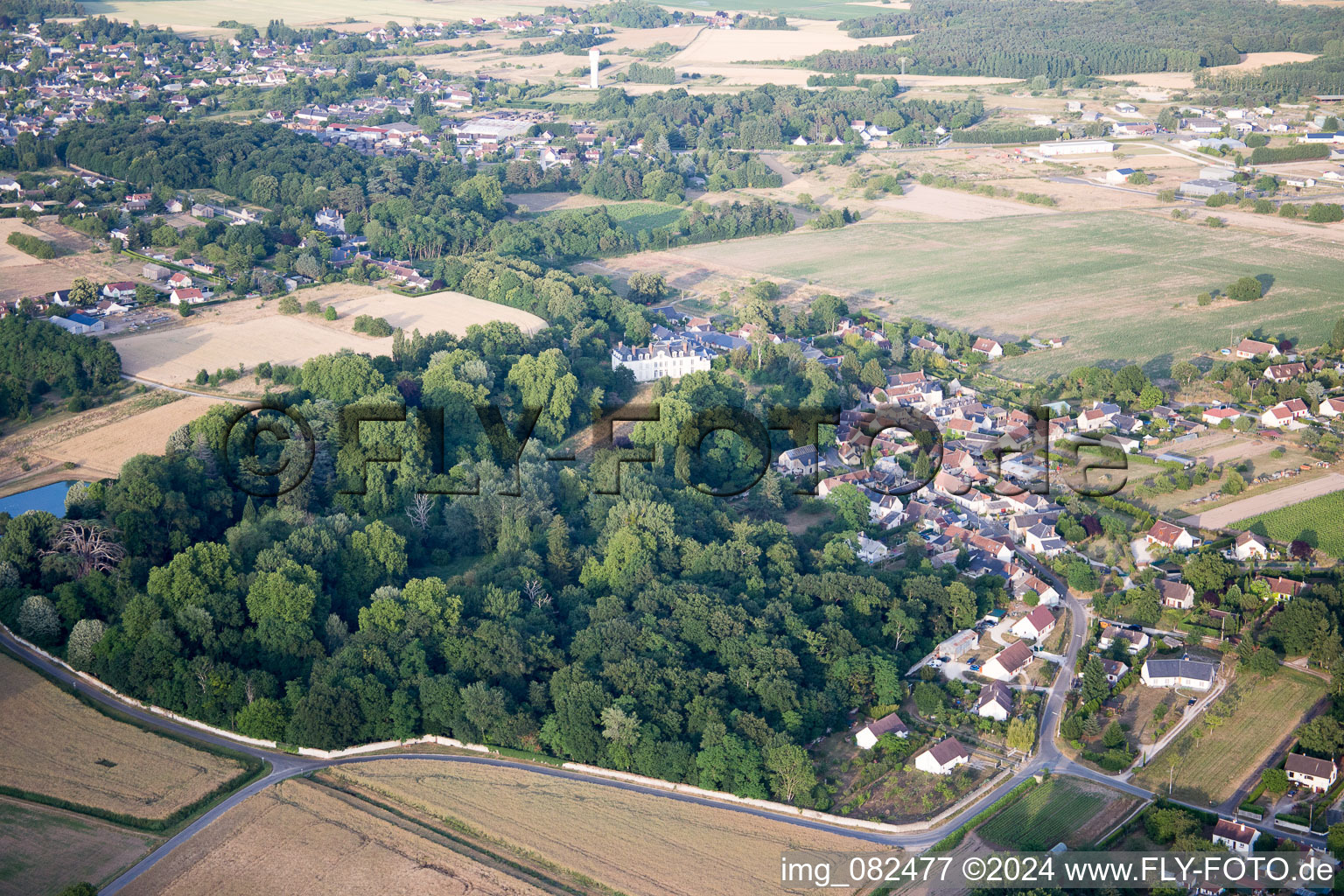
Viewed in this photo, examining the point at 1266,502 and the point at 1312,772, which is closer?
the point at 1312,772

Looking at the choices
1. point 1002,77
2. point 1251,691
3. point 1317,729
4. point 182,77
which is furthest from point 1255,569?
point 182,77

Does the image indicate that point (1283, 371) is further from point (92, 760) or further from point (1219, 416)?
point (92, 760)

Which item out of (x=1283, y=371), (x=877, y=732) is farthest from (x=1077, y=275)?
(x=877, y=732)

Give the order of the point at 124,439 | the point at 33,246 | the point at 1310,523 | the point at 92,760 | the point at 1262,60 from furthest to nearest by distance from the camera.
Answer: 1. the point at 1262,60
2. the point at 33,246
3. the point at 124,439
4. the point at 1310,523
5. the point at 92,760

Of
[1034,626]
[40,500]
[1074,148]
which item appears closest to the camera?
[1034,626]

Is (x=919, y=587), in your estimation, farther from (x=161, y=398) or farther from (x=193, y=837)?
(x=161, y=398)

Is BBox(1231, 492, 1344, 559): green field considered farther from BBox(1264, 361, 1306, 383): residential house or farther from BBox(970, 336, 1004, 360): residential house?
BBox(970, 336, 1004, 360): residential house

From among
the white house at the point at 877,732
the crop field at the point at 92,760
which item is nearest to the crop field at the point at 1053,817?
the white house at the point at 877,732

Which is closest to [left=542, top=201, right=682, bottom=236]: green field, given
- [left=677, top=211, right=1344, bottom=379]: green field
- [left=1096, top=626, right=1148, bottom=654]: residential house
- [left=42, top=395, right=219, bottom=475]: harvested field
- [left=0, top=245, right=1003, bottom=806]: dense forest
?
[left=677, top=211, right=1344, bottom=379]: green field
